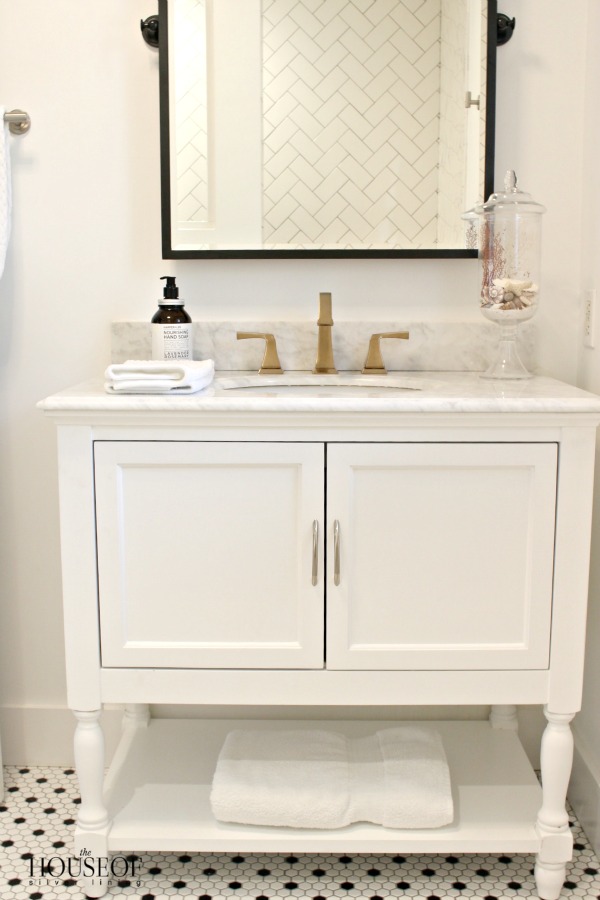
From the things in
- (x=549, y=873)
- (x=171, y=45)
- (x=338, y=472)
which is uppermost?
(x=171, y=45)

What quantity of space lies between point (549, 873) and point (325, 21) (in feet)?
5.40

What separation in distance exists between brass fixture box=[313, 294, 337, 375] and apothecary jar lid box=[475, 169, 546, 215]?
1.19ft

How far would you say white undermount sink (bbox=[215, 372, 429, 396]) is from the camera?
1724mm

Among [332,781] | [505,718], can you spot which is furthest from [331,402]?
[505,718]

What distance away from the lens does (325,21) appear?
175 cm

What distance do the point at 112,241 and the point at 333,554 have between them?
857 millimetres

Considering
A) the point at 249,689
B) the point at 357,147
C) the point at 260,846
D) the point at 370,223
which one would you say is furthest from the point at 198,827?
the point at 357,147

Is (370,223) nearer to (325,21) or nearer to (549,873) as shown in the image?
(325,21)

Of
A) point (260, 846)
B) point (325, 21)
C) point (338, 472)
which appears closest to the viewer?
point (338, 472)

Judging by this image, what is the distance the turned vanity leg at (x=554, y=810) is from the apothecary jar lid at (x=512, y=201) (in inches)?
35.8

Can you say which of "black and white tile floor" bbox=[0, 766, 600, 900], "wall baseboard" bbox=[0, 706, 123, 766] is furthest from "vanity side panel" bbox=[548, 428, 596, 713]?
"wall baseboard" bbox=[0, 706, 123, 766]

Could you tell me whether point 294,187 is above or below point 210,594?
above

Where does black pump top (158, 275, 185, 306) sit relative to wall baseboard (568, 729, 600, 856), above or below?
above

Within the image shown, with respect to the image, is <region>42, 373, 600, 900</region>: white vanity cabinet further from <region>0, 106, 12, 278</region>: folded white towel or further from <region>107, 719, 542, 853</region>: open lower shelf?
<region>0, 106, 12, 278</region>: folded white towel
